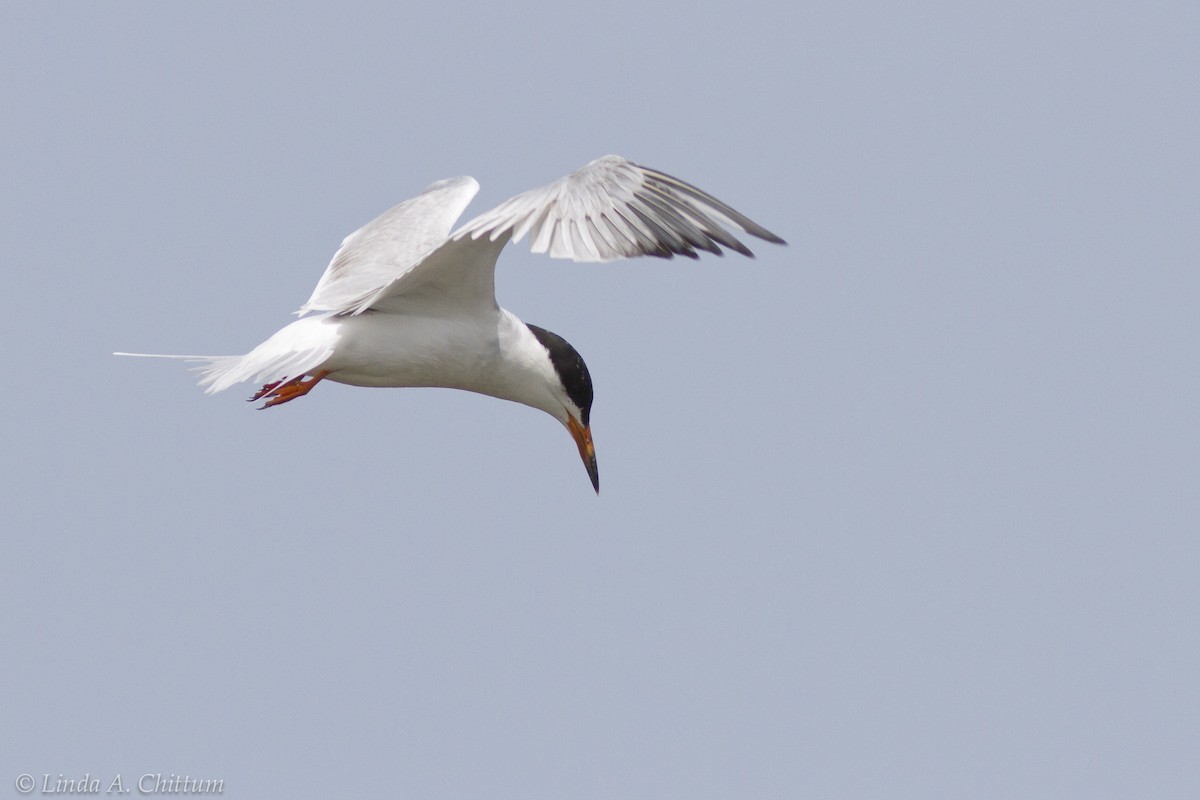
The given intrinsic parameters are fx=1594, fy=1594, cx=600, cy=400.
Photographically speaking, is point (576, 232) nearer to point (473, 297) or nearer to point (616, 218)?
point (616, 218)

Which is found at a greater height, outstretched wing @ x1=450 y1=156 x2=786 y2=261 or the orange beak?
outstretched wing @ x1=450 y1=156 x2=786 y2=261

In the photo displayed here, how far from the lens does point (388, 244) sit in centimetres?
921

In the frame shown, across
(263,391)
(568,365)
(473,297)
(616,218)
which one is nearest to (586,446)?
(568,365)

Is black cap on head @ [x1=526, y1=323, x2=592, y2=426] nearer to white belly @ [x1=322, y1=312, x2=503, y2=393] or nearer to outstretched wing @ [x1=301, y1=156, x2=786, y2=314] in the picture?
white belly @ [x1=322, y1=312, x2=503, y2=393]

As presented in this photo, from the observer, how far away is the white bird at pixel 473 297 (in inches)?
249

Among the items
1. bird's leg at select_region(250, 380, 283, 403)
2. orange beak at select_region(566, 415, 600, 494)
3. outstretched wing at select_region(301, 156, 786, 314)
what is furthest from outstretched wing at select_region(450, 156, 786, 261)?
orange beak at select_region(566, 415, 600, 494)

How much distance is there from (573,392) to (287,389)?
63.0 inches

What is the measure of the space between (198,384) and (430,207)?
2768 millimetres

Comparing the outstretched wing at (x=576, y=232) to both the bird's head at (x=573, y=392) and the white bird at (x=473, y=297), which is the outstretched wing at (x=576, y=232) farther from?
the bird's head at (x=573, y=392)

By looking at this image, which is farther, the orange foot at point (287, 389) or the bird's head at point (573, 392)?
the bird's head at point (573, 392)

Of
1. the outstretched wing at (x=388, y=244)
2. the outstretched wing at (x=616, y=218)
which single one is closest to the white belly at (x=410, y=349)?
the outstretched wing at (x=388, y=244)

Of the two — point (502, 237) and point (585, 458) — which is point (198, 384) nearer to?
point (502, 237)

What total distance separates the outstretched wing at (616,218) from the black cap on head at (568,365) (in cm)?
172

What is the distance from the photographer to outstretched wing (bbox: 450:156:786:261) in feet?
20.3
